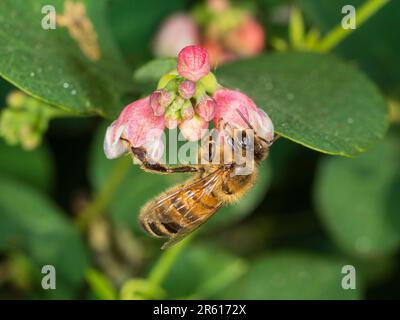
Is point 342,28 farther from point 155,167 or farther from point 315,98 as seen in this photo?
point 155,167

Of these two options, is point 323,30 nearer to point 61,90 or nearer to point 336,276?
point 336,276

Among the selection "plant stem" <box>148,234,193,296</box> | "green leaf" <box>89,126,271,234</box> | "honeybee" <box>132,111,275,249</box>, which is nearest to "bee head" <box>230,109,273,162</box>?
"honeybee" <box>132,111,275,249</box>

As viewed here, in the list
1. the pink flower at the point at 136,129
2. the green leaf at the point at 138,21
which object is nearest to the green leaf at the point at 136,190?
the green leaf at the point at 138,21

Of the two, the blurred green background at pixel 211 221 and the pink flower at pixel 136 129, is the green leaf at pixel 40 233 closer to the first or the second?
the blurred green background at pixel 211 221

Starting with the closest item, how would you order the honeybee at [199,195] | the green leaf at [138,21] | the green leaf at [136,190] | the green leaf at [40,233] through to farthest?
the honeybee at [199,195] < the green leaf at [40,233] < the green leaf at [136,190] < the green leaf at [138,21]

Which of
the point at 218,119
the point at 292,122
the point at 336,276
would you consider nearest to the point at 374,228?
the point at 336,276
